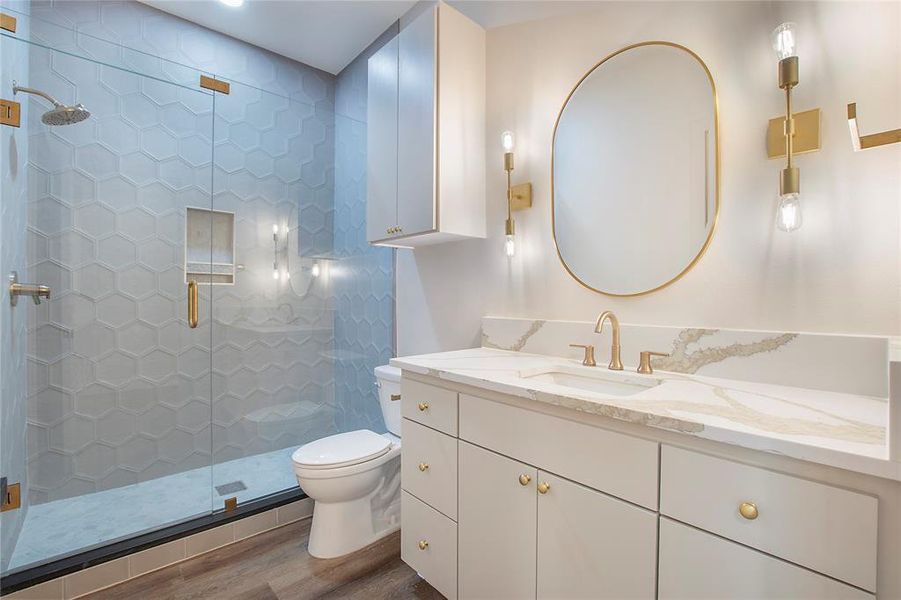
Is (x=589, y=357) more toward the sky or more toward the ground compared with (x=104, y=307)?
more toward the ground

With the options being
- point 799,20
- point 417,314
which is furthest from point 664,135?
point 417,314

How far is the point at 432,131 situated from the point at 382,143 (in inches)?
15.6

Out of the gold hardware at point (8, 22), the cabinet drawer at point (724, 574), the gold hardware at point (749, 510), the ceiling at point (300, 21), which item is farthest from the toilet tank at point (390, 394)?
the gold hardware at point (8, 22)

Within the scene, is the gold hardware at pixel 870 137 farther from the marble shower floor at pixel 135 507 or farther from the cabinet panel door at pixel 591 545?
the marble shower floor at pixel 135 507

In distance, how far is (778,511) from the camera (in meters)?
0.73

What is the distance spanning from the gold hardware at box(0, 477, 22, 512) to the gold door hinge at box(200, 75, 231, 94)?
2.16 m

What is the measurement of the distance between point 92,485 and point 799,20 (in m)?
3.46

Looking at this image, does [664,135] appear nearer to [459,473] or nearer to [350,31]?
[459,473]

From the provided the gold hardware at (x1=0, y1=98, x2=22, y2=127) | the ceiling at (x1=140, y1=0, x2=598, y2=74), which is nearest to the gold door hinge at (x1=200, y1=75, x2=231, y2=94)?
the ceiling at (x1=140, y1=0, x2=598, y2=74)

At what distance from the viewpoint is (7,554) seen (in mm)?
1582

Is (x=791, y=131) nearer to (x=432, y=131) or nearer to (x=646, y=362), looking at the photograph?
(x=646, y=362)

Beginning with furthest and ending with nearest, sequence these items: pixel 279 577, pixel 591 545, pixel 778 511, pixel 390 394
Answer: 1. pixel 390 394
2. pixel 279 577
3. pixel 591 545
4. pixel 778 511

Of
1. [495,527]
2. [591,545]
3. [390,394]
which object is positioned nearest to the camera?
[591,545]

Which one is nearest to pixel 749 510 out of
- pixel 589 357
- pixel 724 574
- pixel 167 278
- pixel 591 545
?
pixel 724 574
